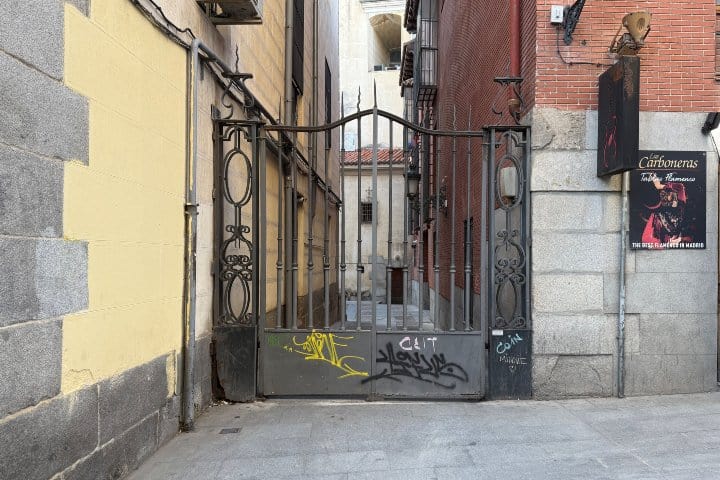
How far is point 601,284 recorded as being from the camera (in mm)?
5727

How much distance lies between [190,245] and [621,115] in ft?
14.0

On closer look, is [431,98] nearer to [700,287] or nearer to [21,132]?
[700,287]

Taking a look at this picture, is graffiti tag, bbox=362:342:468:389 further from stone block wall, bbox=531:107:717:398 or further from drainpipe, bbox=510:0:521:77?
drainpipe, bbox=510:0:521:77

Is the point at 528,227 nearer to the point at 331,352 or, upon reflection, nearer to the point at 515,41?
the point at 515,41

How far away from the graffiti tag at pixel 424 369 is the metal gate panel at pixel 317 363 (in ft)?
0.53

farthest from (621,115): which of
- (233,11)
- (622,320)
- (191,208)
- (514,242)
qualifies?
(191,208)

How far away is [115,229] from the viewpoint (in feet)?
12.1

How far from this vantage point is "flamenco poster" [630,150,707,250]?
5707 millimetres

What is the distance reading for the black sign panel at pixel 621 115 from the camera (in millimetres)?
5180

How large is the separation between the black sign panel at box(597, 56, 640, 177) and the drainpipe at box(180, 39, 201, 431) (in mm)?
4020

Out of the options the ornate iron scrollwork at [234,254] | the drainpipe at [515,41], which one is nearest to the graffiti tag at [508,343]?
the ornate iron scrollwork at [234,254]

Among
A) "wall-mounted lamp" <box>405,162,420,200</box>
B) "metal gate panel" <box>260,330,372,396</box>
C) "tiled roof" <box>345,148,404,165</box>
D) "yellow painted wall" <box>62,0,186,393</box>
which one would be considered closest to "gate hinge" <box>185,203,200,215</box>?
"yellow painted wall" <box>62,0,186,393</box>

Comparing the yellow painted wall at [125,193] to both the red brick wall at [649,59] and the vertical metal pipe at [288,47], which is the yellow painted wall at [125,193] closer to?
the red brick wall at [649,59]

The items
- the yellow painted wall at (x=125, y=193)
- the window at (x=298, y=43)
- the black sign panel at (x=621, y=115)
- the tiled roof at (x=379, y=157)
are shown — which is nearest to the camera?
the yellow painted wall at (x=125, y=193)
